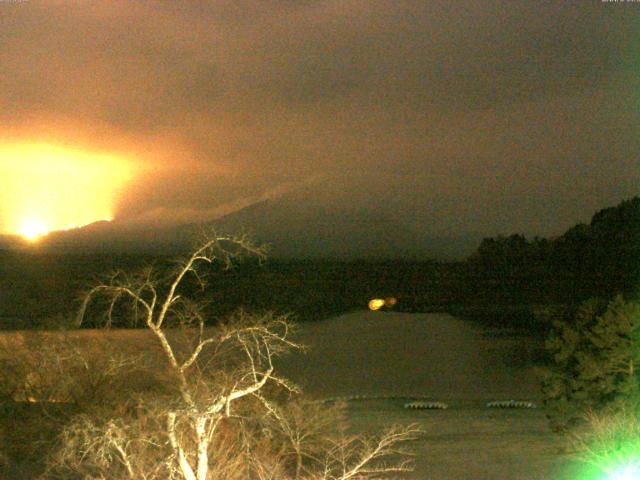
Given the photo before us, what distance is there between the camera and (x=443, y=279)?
12275 cm

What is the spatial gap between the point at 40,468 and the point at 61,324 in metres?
5.16

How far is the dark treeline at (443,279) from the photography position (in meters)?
80.2

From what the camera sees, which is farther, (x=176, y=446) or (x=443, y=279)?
(x=443, y=279)

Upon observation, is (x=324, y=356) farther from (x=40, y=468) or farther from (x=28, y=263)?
(x=40, y=468)

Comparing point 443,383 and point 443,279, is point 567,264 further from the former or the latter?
point 443,383

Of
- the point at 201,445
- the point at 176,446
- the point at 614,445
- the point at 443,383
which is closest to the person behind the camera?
the point at 176,446

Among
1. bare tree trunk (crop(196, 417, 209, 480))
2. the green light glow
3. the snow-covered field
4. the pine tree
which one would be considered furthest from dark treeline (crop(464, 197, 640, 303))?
bare tree trunk (crop(196, 417, 209, 480))

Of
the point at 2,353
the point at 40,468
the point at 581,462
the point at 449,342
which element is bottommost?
the point at 449,342

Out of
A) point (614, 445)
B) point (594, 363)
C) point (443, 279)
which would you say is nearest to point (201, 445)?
point (614, 445)

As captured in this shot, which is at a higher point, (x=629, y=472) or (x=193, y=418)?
(x=193, y=418)

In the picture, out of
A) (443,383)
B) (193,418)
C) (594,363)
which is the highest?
(193,418)

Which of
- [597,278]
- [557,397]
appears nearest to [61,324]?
[557,397]

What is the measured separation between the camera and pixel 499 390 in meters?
51.7

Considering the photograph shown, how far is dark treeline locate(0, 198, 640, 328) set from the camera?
263ft
